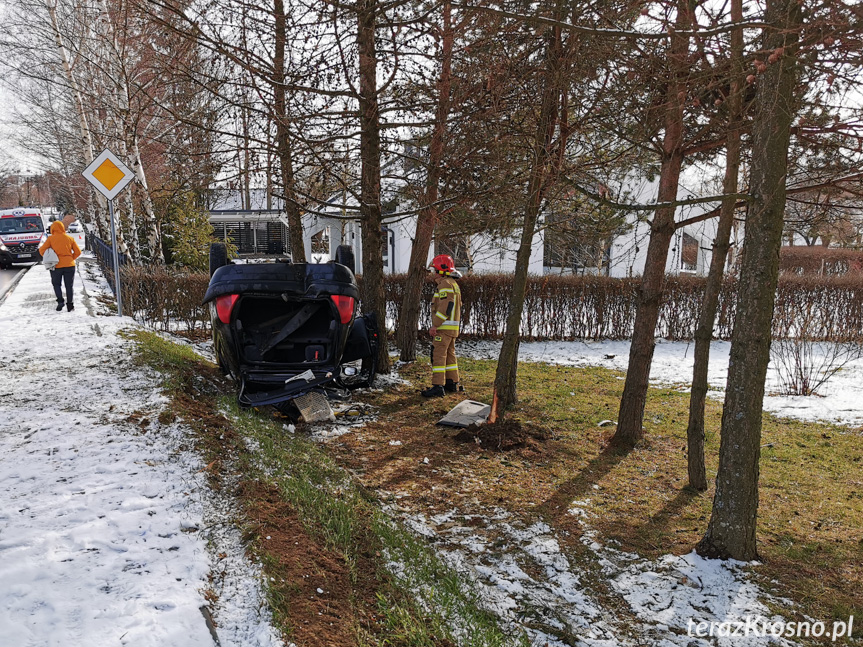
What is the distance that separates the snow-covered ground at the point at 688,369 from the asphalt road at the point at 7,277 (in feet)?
43.8

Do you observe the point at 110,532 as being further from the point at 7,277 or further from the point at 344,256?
the point at 7,277

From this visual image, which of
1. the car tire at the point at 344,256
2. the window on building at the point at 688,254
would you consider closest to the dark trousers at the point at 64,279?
the car tire at the point at 344,256

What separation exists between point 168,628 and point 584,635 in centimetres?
202

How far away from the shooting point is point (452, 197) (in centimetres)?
745

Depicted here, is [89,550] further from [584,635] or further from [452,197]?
[452,197]

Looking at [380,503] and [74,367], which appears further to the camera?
[74,367]

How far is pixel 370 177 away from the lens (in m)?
7.61

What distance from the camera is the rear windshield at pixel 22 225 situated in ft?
78.7

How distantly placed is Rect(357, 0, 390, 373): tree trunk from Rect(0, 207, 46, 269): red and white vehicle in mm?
20404

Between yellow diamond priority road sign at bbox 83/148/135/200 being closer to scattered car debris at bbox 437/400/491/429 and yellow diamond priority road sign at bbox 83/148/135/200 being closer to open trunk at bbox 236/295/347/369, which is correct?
open trunk at bbox 236/295/347/369

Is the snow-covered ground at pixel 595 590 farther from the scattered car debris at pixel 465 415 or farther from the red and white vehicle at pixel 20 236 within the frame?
the red and white vehicle at pixel 20 236

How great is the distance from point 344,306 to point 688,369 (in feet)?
24.6

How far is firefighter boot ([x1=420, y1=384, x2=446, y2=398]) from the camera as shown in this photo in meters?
7.62

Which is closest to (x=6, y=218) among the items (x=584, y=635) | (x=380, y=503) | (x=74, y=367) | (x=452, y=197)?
(x=74, y=367)
